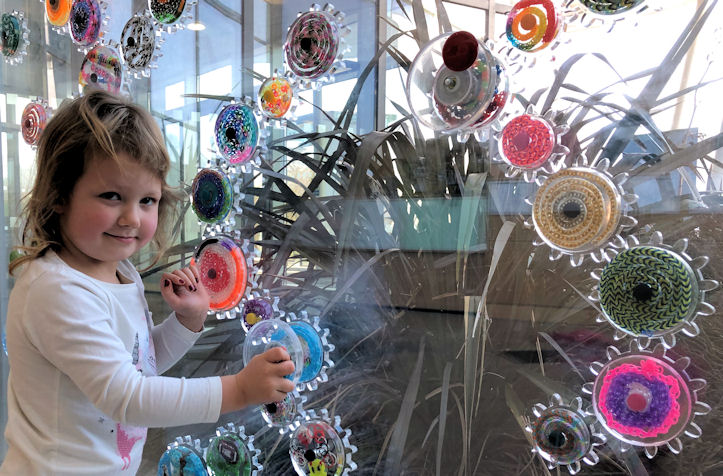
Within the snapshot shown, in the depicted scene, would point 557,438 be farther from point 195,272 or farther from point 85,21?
point 85,21

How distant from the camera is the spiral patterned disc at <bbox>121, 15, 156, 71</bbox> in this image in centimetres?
98

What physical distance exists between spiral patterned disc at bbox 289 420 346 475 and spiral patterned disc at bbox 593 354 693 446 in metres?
0.35

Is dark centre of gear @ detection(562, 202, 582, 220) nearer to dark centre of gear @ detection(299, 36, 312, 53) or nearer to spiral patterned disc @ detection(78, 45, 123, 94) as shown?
dark centre of gear @ detection(299, 36, 312, 53)

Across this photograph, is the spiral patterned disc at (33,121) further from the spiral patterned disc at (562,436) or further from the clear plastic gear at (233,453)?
Result: the spiral patterned disc at (562,436)

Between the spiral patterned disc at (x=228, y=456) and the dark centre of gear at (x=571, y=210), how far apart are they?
61 cm

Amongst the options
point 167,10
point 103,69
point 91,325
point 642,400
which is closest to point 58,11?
point 103,69

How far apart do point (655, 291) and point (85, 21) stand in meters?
1.16

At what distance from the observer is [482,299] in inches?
23.2

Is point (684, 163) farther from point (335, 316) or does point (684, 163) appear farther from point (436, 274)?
point (335, 316)

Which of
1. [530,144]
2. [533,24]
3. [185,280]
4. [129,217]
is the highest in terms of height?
[533,24]

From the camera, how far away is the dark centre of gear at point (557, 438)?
1.71ft

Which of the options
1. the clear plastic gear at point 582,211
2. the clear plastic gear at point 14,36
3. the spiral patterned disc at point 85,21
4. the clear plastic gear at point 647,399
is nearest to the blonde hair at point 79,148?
the spiral patterned disc at point 85,21

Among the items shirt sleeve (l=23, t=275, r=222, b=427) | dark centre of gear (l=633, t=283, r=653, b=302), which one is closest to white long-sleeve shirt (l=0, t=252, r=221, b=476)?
shirt sleeve (l=23, t=275, r=222, b=427)

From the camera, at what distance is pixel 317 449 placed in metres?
0.71
